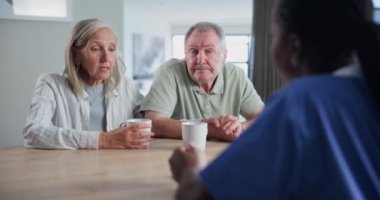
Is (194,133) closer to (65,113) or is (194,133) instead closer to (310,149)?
(65,113)

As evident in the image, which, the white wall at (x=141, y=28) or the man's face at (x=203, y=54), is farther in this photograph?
the white wall at (x=141, y=28)

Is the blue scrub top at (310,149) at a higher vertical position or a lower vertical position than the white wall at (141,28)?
lower

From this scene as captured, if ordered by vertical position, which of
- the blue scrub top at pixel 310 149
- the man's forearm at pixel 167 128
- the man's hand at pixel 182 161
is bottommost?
the man's forearm at pixel 167 128

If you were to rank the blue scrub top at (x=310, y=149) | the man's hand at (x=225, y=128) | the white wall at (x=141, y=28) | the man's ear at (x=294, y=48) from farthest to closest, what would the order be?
1. the white wall at (x=141, y=28)
2. the man's hand at (x=225, y=128)
3. the man's ear at (x=294, y=48)
4. the blue scrub top at (x=310, y=149)

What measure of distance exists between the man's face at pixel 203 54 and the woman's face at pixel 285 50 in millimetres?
1302

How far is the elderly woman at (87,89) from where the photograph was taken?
1797 mm

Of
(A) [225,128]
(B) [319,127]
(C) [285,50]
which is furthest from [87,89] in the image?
(B) [319,127]

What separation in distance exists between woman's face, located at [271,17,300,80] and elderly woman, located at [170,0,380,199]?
10 millimetres

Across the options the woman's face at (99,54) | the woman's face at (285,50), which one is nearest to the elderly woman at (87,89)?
the woman's face at (99,54)

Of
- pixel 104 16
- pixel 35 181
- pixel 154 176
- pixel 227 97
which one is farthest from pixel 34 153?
pixel 104 16

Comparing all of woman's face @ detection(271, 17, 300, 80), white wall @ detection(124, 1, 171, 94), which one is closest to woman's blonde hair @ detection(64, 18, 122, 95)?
woman's face @ detection(271, 17, 300, 80)

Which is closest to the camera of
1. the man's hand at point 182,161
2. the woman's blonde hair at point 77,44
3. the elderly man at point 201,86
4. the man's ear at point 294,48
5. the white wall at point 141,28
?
the man's ear at point 294,48

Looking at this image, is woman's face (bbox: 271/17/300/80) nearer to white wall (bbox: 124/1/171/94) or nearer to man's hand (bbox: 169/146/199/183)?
man's hand (bbox: 169/146/199/183)

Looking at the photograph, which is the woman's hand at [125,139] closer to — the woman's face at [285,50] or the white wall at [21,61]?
the woman's face at [285,50]
